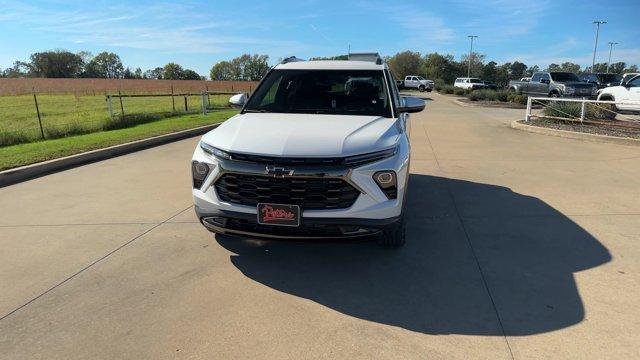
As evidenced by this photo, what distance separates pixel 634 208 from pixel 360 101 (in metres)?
3.71

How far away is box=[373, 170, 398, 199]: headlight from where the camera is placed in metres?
3.66

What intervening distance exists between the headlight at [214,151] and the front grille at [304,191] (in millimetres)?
196

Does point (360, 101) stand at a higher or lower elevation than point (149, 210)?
higher

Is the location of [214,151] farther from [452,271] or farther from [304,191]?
[452,271]

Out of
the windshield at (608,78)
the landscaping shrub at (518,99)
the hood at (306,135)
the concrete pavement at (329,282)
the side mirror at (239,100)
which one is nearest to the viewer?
the concrete pavement at (329,282)

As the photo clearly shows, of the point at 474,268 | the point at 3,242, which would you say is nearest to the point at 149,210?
the point at 3,242

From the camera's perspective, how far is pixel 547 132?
509 inches

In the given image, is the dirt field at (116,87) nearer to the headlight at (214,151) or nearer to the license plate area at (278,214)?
the headlight at (214,151)

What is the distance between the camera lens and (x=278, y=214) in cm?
360

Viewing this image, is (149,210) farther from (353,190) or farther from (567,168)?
(567,168)

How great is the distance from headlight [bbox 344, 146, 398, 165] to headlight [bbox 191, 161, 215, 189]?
3.82 ft

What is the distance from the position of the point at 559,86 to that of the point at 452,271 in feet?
75.4

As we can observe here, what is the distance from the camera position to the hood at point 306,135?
365cm

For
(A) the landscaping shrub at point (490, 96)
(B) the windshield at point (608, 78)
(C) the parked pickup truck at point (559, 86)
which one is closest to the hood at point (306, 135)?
(C) the parked pickup truck at point (559, 86)
